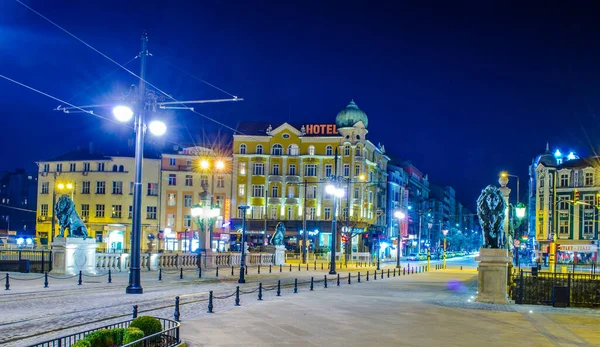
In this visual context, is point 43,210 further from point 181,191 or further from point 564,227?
point 564,227

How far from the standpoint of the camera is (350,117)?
Answer: 92.3 meters

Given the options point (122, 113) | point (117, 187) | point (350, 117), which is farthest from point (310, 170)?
point (122, 113)

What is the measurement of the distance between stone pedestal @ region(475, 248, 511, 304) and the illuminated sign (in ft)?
222

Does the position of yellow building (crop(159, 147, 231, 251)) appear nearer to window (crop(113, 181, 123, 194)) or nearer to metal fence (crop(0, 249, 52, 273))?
window (crop(113, 181, 123, 194))

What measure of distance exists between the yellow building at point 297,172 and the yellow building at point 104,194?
1103 cm

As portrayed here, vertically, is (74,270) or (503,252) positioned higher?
(503,252)

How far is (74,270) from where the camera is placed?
35.2 meters

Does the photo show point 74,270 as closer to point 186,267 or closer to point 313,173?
point 186,267

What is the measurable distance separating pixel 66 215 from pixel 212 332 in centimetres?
2097

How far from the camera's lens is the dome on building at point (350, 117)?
3627 inches

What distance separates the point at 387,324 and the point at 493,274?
774cm

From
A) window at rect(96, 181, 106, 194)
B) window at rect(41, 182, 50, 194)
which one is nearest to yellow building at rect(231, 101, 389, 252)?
window at rect(96, 181, 106, 194)

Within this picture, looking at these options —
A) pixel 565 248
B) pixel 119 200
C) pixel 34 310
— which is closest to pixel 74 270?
pixel 34 310

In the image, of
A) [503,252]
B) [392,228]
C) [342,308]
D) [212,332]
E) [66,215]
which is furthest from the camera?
[392,228]
